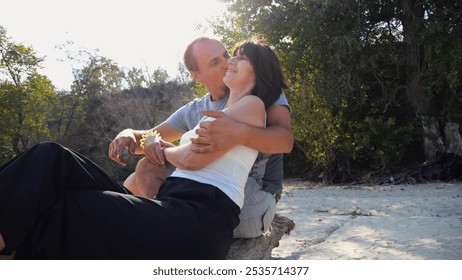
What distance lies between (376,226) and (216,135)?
2.78 metres

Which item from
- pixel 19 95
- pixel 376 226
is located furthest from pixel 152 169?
pixel 19 95

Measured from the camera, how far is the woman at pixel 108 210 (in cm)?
164

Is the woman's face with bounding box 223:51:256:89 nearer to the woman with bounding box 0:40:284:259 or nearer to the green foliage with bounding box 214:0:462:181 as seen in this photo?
the woman with bounding box 0:40:284:259

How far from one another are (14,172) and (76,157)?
24 cm

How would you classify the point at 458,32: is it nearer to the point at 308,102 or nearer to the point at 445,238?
the point at 308,102

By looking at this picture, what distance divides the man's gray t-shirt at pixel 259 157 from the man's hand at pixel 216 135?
424 millimetres

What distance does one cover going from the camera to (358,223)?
4465 mm

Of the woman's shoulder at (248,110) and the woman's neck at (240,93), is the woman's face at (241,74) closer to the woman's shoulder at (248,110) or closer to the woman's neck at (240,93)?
the woman's neck at (240,93)

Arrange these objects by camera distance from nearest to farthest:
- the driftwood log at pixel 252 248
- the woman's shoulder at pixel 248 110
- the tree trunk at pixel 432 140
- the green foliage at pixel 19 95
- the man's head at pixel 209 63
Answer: the woman's shoulder at pixel 248 110
the driftwood log at pixel 252 248
the man's head at pixel 209 63
the tree trunk at pixel 432 140
the green foliage at pixel 19 95

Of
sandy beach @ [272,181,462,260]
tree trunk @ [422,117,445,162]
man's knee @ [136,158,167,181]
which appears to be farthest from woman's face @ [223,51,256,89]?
tree trunk @ [422,117,445,162]

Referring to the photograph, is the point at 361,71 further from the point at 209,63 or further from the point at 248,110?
the point at 248,110

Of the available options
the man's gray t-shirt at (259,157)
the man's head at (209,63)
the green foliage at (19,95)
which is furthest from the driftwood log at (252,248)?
the green foliage at (19,95)

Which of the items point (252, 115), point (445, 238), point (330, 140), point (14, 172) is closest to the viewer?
point (14, 172)

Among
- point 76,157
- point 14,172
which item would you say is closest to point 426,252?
point 76,157
